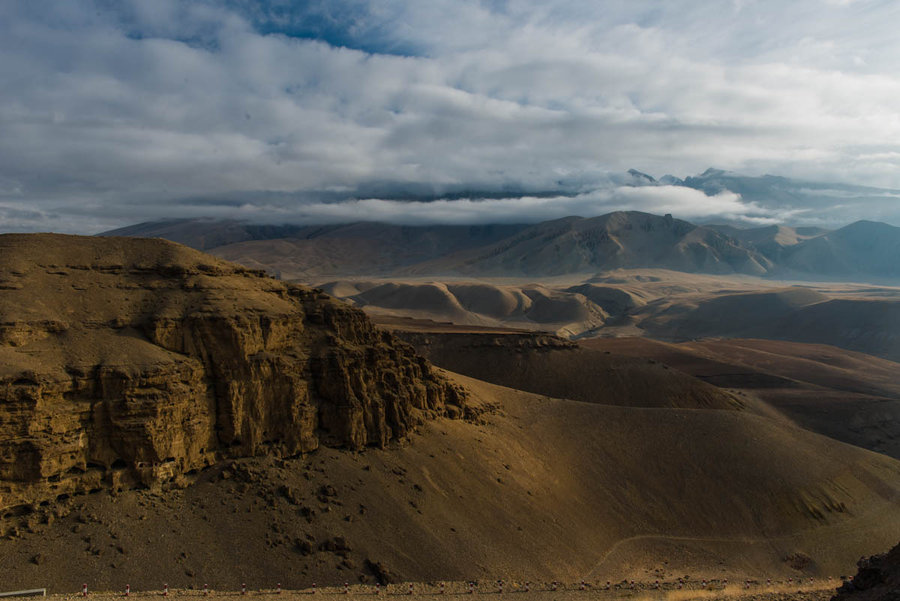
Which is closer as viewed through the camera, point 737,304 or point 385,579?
point 385,579

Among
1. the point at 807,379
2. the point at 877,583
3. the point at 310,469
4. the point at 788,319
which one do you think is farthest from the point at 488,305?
the point at 877,583

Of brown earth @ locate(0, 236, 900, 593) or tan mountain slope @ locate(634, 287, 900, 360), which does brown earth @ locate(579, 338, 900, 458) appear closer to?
brown earth @ locate(0, 236, 900, 593)

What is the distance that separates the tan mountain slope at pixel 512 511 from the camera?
1973cm

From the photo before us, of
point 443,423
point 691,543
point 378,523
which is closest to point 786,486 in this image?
point 691,543

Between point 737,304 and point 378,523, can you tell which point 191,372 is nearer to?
point 378,523

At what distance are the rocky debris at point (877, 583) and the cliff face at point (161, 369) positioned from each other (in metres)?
18.8

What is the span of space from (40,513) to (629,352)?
268ft

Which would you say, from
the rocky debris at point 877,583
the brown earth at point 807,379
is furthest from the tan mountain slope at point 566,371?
the rocky debris at point 877,583

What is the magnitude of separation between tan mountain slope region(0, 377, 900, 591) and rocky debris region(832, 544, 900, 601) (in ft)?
39.3

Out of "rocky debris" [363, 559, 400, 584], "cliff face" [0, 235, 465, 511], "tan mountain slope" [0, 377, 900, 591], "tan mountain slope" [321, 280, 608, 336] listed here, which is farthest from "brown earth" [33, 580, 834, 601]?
"tan mountain slope" [321, 280, 608, 336]

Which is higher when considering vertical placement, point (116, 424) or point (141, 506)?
point (116, 424)

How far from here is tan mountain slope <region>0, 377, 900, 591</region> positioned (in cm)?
1973

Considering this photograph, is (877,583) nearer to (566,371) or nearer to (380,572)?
(380,572)

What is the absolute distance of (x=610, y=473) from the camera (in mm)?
35344
